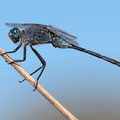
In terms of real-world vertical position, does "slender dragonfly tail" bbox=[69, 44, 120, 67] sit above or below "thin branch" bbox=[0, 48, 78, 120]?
below

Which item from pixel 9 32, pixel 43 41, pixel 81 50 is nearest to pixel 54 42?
pixel 43 41

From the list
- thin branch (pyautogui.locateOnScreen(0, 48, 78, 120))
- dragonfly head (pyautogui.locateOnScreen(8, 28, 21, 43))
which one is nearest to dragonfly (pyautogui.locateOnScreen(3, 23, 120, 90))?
dragonfly head (pyautogui.locateOnScreen(8, 28, 21, 43))

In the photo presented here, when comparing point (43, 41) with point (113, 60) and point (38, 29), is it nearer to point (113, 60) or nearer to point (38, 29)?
point (38, 29)

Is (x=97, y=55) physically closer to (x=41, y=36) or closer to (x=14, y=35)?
(x=41, y=36)

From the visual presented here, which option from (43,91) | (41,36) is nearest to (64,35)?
(41,36)

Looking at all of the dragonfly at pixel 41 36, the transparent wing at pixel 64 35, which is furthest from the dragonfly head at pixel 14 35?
the transparent wing at pixel 64 35

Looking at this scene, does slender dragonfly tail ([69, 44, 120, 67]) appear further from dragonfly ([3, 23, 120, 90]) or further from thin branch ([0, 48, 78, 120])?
thin branch ([0, 48, 78, 120])

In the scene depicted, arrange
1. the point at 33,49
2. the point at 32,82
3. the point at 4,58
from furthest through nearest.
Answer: the point at 33,49 → the point at 4,58 → the point at 32,82

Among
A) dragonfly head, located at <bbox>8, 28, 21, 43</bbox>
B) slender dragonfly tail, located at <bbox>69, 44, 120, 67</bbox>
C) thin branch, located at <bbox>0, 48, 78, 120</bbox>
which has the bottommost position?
slender dragonfly tail, located at <bbox>69, 44, 120, 67</bbox>
